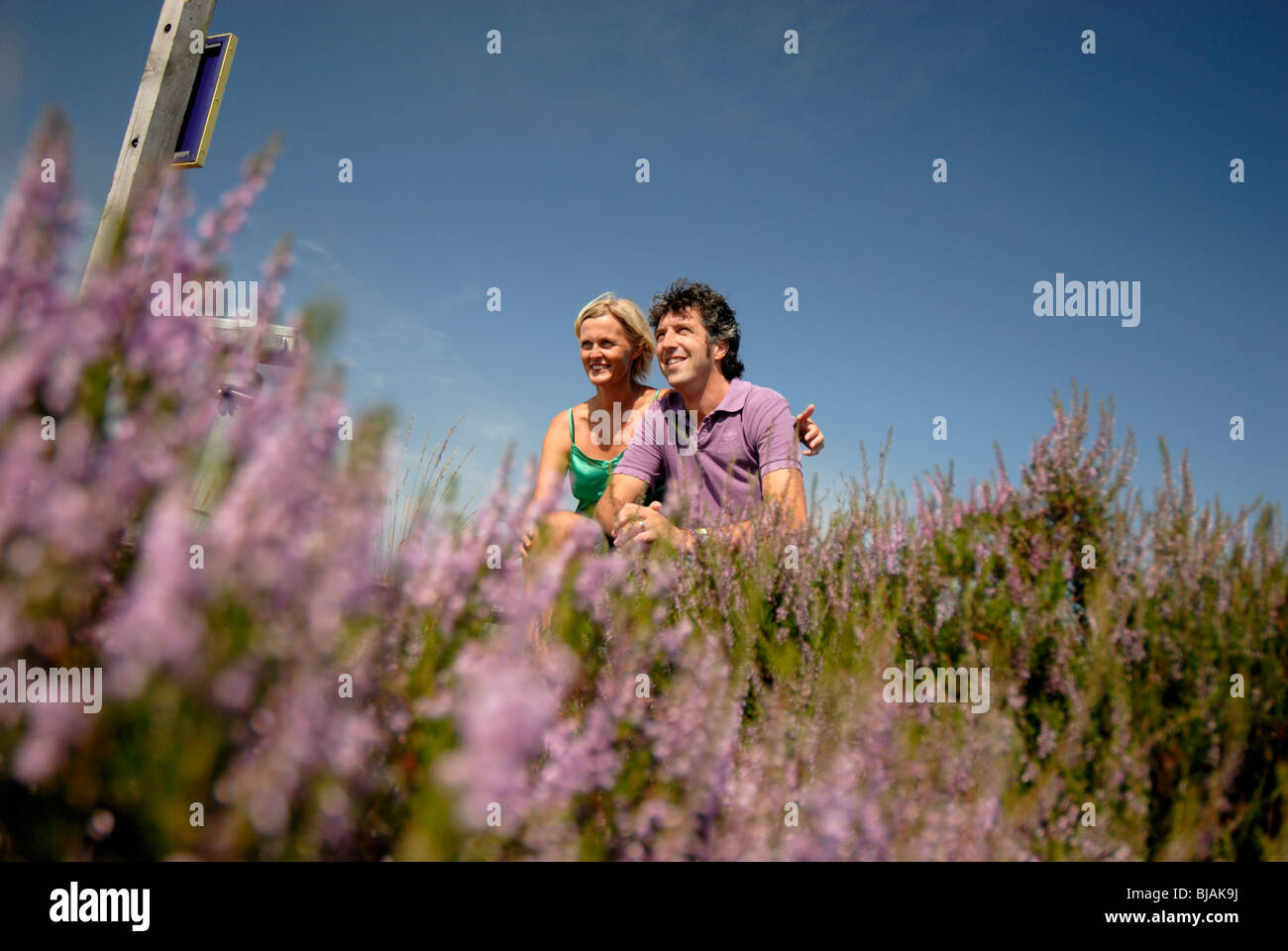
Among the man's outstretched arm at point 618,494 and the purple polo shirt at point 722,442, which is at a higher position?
the purple polo shirt at point 722,442

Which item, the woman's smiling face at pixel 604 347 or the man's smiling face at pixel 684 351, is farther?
the woman's smiling face at pixel 604 347

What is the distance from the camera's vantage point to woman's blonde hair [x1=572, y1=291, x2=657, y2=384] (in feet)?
18.6

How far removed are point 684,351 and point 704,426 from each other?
0.52 m

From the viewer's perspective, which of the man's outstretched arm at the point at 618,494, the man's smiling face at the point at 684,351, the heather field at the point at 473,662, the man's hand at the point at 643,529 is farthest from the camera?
the man's smiling face at the point at 684,351

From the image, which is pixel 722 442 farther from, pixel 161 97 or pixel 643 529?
Result: pixel 161 97

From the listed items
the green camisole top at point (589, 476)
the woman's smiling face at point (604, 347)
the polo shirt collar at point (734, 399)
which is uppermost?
the woman's smiling face at point (604, 347)

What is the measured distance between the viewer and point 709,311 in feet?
16.2

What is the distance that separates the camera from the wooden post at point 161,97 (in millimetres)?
3738

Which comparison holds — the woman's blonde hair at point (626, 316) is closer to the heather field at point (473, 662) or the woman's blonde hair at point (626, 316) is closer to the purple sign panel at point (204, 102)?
the purple sign panel at point (204, 102)

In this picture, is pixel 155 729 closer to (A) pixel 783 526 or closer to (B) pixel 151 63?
(A) pixel 783 526

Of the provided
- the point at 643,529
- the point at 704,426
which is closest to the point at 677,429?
the point at 704,426

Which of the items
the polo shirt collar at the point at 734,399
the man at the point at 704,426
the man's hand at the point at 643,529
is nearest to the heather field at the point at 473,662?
the man's hand at the point at 643,529

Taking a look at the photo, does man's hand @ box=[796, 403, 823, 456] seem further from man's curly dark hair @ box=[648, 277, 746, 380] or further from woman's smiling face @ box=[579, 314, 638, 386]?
woman's smiling face @ box=[579, 314, 638, 386]
